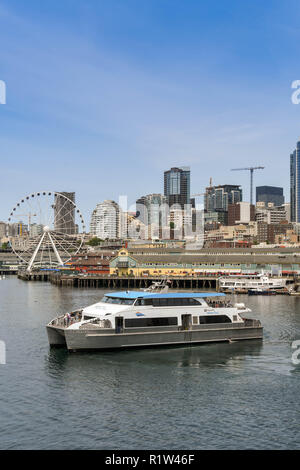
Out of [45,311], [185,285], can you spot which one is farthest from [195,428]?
[185,285]

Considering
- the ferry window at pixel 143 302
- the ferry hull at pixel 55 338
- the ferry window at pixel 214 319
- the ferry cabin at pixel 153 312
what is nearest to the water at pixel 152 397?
the ferry hull at pixel 55 338

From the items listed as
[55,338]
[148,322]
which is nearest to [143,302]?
[148,322]

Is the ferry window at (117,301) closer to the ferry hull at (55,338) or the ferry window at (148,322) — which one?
the ferry window at (148,322)

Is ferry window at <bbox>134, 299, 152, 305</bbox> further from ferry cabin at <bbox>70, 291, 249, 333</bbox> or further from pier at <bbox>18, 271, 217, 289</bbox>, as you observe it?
pier at <bbox>18, 271, 217, 289</bbox>

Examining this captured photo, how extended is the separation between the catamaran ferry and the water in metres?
0.73

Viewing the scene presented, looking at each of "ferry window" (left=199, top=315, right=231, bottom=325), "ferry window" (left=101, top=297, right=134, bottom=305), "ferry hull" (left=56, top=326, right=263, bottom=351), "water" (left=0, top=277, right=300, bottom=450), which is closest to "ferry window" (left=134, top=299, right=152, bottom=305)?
"ferry window" (left=101, top=297, right=134, bottom=305)

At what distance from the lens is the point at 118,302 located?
31.6 meters

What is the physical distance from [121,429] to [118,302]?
516 inches

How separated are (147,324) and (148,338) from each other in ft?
2.64

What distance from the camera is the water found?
18.2 meters

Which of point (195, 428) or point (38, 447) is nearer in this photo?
point (38, 447)

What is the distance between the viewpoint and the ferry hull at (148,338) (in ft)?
96.6
